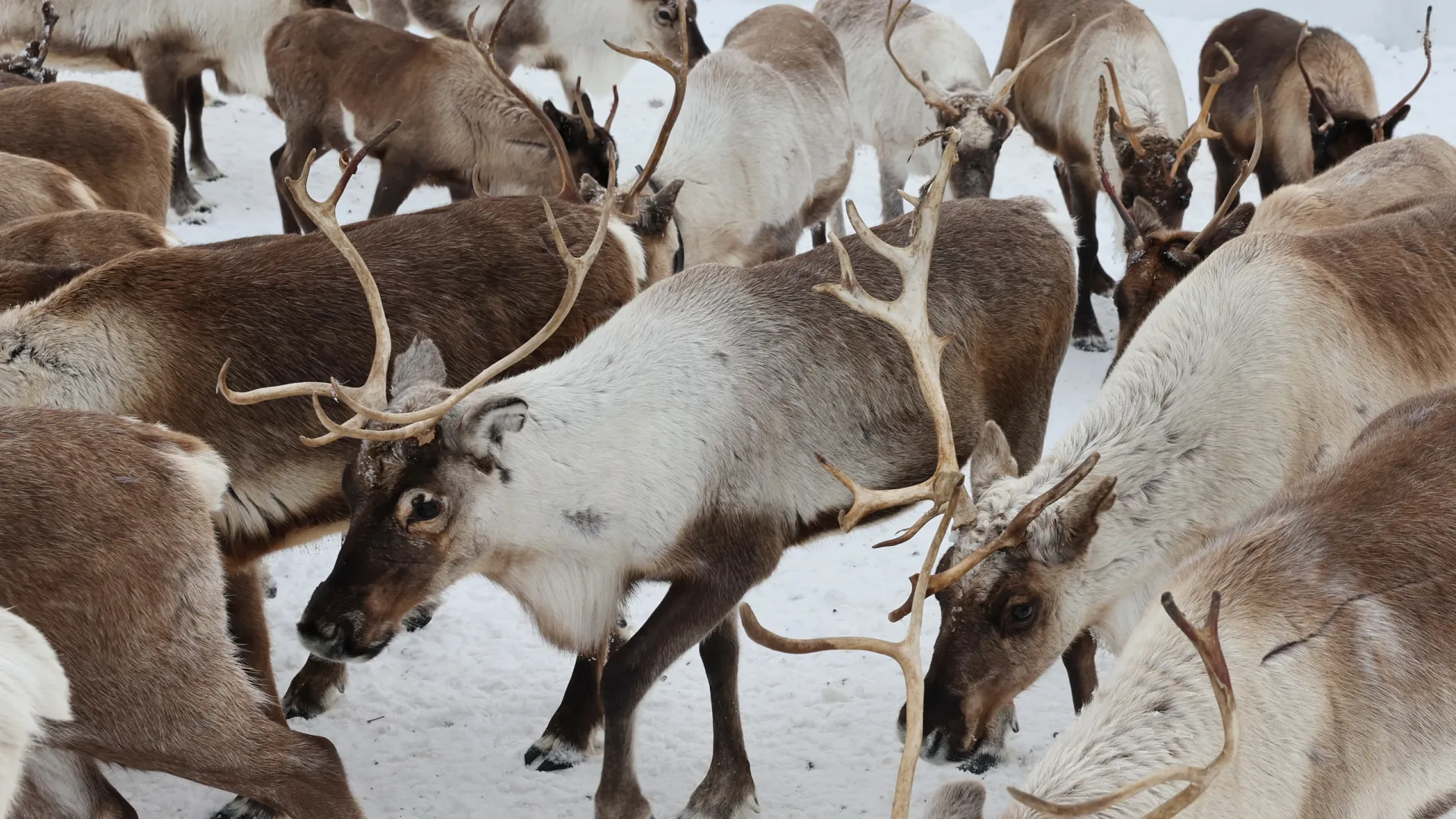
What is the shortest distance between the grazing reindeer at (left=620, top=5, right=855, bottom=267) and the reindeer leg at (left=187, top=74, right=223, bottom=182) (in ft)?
10.1

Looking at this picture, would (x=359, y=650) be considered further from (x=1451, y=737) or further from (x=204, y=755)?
(x=1451, y=737)

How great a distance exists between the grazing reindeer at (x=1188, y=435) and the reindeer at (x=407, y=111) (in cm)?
342

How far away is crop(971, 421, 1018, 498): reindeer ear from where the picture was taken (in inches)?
123

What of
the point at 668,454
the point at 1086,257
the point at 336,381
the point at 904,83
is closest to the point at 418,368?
the point at 336,381

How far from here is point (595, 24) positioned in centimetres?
804

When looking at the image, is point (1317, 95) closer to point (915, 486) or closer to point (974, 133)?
point (974, 133)

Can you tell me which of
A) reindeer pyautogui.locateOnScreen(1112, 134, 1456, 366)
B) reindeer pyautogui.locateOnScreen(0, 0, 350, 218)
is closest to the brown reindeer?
reindeer pyautogui.locateOnScreen(1112, 134, 1456, 366)

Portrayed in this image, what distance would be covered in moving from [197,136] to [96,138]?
2.64 metres

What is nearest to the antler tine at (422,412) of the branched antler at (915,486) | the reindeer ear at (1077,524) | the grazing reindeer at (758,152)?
the branched antler at (915,486)

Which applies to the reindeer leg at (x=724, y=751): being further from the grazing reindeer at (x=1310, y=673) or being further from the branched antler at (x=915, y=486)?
the grazing reindeer at (x=1310, y=673)

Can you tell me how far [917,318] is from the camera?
3.08 meters

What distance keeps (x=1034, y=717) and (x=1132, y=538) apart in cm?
104

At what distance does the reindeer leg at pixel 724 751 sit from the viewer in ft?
11.8

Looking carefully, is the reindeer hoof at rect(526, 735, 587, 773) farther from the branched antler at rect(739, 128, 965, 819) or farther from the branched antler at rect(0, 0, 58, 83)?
the branched antler at rect(0, 0, 58, 83)
